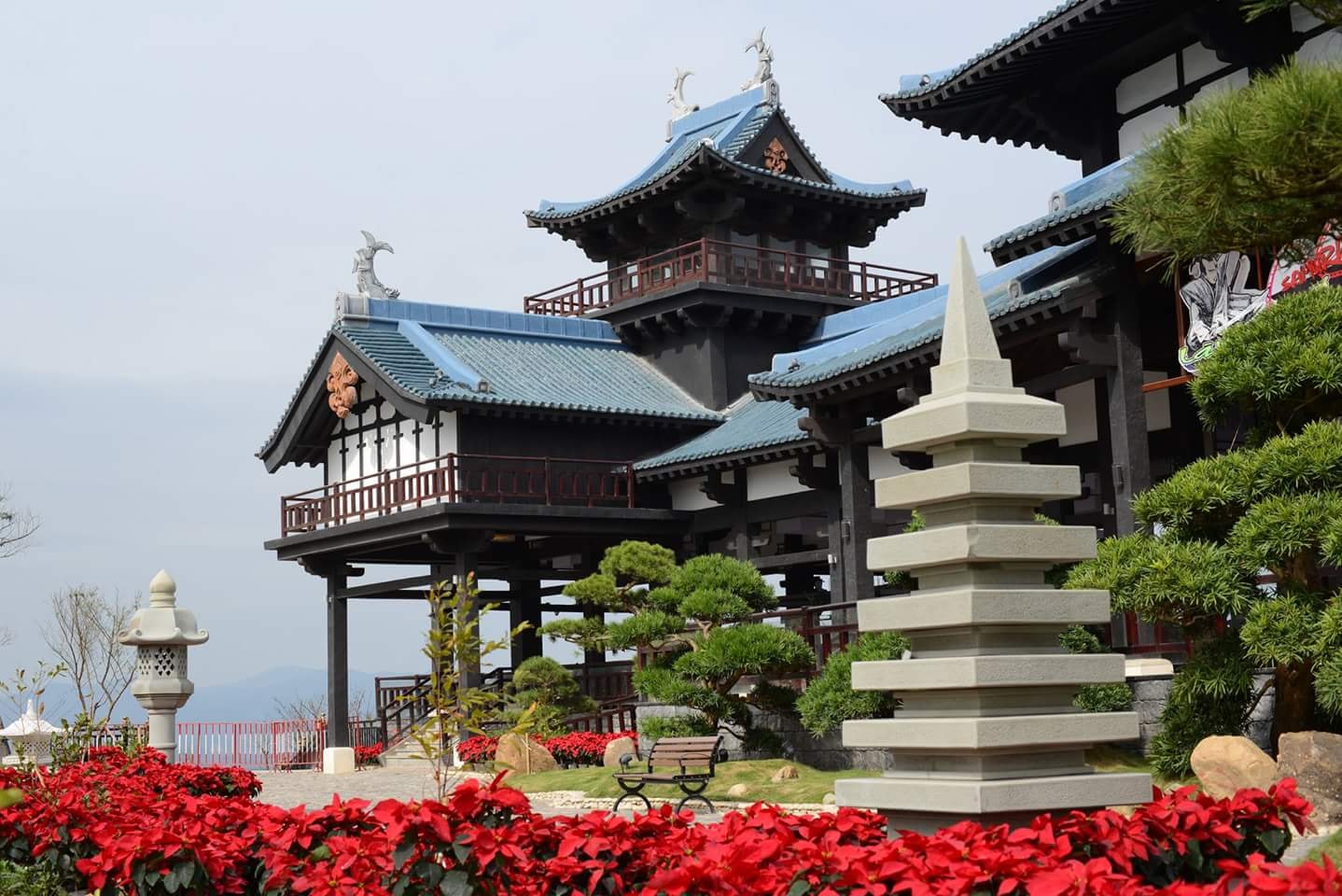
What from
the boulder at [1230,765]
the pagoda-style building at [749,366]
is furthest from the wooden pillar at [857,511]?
the boulder at [1230,765]

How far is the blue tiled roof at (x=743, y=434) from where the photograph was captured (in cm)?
2730

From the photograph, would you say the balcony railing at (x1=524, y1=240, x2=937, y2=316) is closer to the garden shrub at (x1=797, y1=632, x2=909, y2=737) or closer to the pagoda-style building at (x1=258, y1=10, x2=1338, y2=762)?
the pagoda-style building at (x1=258, y1=10, x2=1338, y2=762)

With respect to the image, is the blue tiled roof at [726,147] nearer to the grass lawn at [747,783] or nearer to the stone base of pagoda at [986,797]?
the grass lawn at [747,783]

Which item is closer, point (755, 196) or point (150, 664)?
point (150, 664)

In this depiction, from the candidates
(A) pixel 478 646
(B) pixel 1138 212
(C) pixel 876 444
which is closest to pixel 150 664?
(A) pixel 478 646

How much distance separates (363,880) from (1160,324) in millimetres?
15385

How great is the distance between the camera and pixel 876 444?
24.5 meters

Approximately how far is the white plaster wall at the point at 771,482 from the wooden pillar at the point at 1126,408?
10.1 meters

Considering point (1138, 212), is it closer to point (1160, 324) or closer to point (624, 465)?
point (1160, 324)

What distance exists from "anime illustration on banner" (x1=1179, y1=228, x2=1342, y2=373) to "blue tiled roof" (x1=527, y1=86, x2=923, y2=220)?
52.4ft

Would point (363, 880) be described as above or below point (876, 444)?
below

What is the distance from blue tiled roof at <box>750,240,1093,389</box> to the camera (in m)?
18.9

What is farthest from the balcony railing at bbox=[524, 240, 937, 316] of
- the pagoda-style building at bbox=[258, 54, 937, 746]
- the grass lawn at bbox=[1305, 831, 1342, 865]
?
the grass lawn at bbox=[1305, 831, 1342, 865]

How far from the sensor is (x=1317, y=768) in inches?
505
